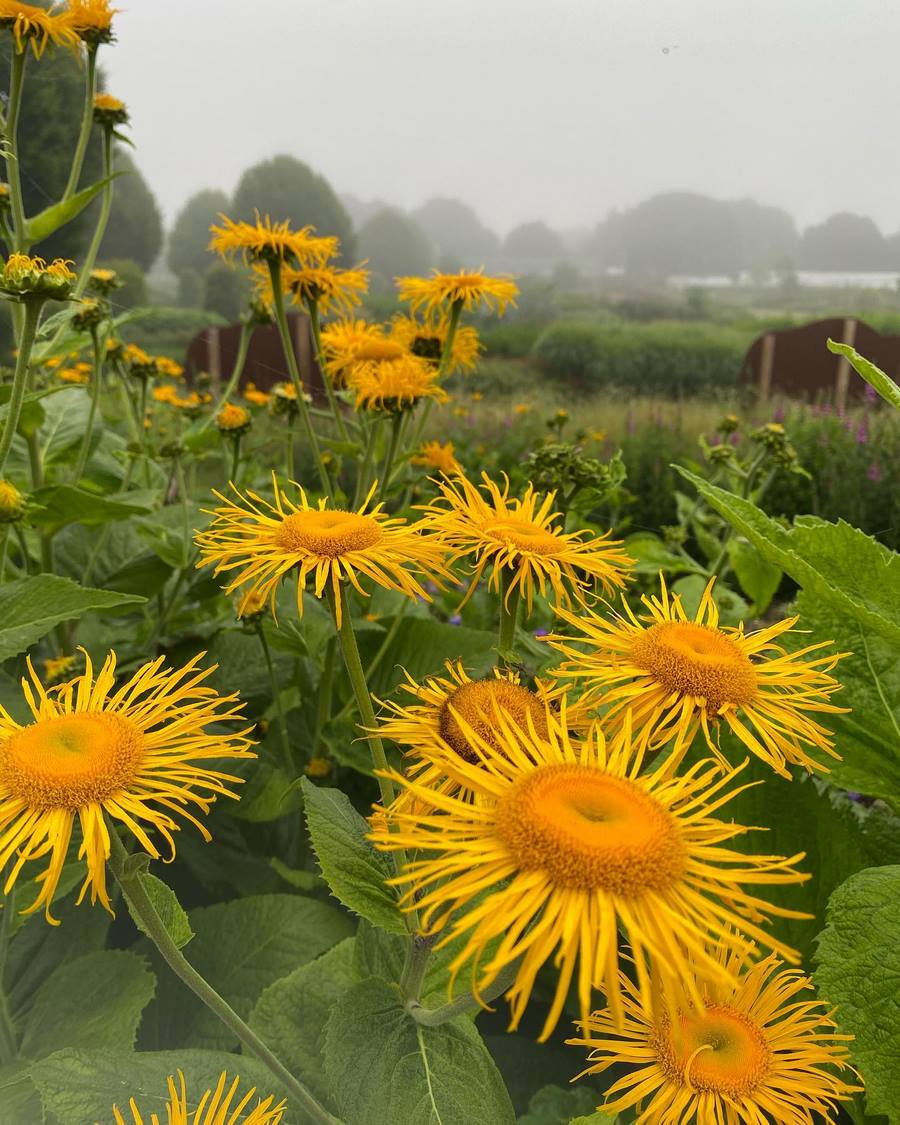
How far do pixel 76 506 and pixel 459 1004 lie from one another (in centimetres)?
79

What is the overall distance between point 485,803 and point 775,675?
203mm

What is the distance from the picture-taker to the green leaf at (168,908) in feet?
1.39

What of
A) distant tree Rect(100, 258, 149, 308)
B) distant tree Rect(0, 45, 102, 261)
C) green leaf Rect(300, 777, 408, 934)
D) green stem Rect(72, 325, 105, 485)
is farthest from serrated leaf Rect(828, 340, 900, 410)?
distant tree Rect(100, 258, 149, 308)

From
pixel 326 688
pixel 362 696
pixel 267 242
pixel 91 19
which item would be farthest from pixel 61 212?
pixel 362 696

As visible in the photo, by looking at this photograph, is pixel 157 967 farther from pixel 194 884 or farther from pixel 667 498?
pixel 667 498

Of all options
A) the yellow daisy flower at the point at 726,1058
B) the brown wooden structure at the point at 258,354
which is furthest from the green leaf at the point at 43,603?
the brown wooden structure at the point at 258,354

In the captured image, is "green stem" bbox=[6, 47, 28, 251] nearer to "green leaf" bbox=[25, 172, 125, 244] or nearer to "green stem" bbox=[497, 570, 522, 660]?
"green leaf" bbox=[25, 172, 125, 244]

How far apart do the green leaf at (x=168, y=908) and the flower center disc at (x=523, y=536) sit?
269 mm

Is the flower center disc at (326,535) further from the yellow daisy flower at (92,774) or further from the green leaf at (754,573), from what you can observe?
the green leaf at (754,573)

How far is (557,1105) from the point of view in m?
0.64

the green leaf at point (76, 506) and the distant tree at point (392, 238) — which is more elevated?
the distant tree at point (392, 238)

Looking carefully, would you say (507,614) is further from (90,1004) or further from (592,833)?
(90,1004)

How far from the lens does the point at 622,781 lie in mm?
352

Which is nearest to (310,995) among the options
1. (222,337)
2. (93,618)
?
(93,618)
